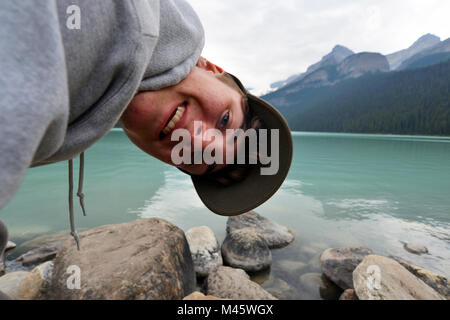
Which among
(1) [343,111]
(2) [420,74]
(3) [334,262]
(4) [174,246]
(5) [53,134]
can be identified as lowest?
(3) [334,262]

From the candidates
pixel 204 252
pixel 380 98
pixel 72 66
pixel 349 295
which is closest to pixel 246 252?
pixel 204 252

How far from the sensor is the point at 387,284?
241cm

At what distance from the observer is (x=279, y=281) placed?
340cm

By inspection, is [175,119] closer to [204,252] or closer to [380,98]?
[204,252]

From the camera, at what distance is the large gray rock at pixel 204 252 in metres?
3.33

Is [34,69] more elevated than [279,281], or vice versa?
[34,69]

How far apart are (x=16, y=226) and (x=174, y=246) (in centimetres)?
502

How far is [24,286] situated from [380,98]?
4088 inches

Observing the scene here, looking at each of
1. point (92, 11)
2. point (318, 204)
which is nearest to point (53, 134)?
point (92, 11)

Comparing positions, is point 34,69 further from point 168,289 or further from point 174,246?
point 174,246

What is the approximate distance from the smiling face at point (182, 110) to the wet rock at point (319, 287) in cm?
318

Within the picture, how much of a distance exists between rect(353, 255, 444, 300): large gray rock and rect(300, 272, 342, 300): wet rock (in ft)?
2.10
